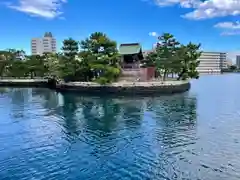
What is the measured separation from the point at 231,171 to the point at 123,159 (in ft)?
13.7

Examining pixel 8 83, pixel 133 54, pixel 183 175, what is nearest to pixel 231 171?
pixel 183 175

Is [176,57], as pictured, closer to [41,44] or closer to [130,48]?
[130,48]

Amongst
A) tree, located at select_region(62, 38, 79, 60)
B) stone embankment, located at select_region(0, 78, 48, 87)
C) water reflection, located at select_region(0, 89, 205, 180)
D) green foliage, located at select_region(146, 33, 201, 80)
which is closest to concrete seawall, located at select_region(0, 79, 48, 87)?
stone embankment, located at select_region(0, 78, 48, 87)

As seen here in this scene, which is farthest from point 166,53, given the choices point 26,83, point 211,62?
point 211,62

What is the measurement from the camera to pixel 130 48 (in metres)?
49.4

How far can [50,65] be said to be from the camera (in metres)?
56.4

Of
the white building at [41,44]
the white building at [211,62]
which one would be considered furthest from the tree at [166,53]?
the white building at [41,44]

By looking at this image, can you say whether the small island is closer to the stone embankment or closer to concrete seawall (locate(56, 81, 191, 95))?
concrete seawall (locate(56, 81, 191, 95))

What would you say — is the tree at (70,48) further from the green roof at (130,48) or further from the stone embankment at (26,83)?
the stone embankment at (26,83)

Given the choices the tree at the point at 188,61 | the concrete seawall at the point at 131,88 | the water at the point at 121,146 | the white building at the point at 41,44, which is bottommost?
the water at the point at 121,146

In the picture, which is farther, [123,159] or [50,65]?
[50,65]

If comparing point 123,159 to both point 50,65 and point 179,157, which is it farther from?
point 50,65

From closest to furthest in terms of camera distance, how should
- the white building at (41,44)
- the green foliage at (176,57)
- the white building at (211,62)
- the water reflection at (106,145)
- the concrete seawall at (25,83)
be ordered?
1. the water reflection at (106,145)
2. the green foliage at (176,57)
3. the concrete seawall at (25,83)
4. the white building at (211,62)
5. the white building at (41,44)

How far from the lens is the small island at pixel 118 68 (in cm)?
4084
